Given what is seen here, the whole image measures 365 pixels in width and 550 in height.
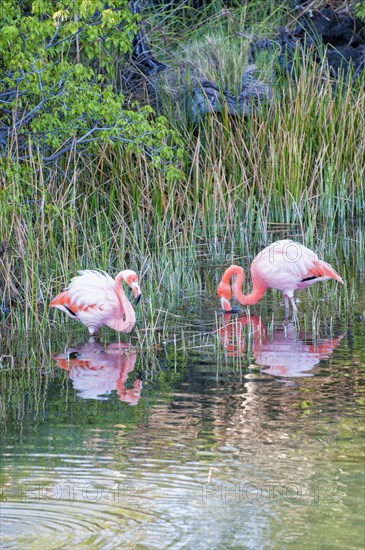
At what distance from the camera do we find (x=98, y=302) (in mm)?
7344

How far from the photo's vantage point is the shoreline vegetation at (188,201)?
8117mm

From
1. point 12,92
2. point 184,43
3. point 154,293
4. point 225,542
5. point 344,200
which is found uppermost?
point 184,43

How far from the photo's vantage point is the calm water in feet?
13.2

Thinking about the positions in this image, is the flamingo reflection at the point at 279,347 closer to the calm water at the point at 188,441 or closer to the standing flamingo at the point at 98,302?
the calm water at the point at 188,441

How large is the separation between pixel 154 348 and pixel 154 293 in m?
1.14

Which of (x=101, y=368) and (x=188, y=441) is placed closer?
(x=188, y=441)

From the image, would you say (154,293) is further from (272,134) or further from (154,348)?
(272,134)

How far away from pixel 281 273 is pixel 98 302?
1500 mm

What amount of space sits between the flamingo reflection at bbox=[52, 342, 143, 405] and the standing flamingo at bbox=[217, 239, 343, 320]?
125 centimetres

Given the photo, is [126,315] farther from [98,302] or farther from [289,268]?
[289,268]

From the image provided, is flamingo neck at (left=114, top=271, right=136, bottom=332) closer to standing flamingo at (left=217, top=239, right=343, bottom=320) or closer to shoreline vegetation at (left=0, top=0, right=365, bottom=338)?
shoreline vegetation at (left=0, top=0, right=365, bottom=338)

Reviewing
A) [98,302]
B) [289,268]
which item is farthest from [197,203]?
[98,302]

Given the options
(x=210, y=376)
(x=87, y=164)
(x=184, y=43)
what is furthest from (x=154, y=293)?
(x=184, y=43)

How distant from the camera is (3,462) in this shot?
4.74m
